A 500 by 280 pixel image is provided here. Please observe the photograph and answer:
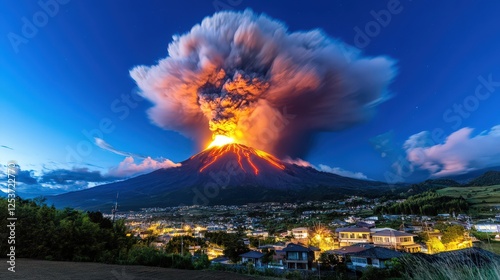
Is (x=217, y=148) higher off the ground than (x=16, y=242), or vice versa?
(x=217, y=148)

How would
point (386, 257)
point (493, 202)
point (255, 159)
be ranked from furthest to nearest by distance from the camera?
point (255, 159)
point (493, 202)
point (386, 257)

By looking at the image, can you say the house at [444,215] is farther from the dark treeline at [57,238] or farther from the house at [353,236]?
the dark treeline at [57,238]

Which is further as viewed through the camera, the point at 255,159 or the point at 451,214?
the point at 255,159

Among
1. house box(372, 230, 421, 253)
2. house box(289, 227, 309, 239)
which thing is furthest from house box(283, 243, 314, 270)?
house box(289, 227, 309, 239)

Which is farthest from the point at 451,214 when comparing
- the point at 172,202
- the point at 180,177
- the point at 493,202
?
the point at 180,177

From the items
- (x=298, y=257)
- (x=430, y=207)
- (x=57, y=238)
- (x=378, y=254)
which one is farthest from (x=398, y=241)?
(x=430, y=207)

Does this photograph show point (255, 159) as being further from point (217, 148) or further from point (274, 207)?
point (274, 207)

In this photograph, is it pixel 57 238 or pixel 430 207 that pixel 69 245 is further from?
pixel 430 207

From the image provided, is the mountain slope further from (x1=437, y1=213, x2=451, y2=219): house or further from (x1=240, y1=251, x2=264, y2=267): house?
(x1=240, y1=251, x2=264, y2=267): house
